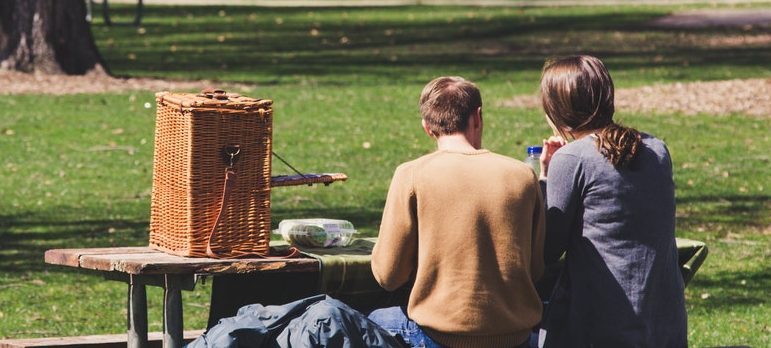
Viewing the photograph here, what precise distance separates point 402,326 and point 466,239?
41 centimetres

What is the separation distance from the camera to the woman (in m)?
4.45

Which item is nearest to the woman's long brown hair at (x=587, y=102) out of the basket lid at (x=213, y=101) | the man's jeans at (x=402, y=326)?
the man's jeans at (x=402, y=326)

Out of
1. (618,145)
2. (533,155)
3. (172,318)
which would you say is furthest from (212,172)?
(618,145)

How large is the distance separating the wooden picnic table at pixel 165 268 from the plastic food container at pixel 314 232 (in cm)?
27

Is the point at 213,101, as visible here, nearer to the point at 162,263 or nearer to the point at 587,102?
the point at 162,263

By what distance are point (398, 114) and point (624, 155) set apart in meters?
11.3

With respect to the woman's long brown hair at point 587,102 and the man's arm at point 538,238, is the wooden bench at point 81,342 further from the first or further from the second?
the woman's long brown hair at point 587,102

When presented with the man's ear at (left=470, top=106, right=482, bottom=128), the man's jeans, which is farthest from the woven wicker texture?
the man's ear at (left=470, top=106, right=482, bottom=128)

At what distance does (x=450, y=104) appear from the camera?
173 inches

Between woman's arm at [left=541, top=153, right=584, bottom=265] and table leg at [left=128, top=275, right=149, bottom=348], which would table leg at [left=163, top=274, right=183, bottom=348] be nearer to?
table leg at [left=128, top=275, right=149, bottom=348]

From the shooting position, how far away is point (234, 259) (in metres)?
4.71

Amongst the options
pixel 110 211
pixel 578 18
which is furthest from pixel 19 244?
pixel 578 18

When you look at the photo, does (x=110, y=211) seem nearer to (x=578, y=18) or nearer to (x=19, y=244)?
(x=19, y=244)

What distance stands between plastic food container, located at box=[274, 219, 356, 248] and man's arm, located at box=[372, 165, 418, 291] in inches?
27.8
